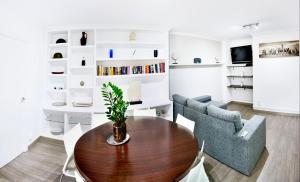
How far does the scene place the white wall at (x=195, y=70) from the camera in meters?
4.66

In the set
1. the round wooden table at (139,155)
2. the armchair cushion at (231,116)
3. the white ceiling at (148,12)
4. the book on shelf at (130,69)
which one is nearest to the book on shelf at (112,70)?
the book on shelf at (130,69)

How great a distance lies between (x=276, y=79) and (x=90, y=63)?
18.1ft

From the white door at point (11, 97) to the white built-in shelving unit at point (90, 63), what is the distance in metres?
0.62

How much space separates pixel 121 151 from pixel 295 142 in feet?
11.4

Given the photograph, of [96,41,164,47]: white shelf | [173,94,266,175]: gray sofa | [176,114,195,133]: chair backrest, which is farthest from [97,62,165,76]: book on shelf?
[176,114,195,133]: chair backrest

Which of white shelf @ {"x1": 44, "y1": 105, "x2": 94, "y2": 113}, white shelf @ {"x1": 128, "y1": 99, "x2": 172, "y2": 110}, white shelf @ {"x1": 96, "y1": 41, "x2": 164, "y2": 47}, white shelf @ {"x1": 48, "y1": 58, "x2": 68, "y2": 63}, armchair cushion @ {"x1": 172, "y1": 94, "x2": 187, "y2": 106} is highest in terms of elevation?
white shelf @ {"x1": 96, "y1": 41, "x2": 164, "y2": 47}

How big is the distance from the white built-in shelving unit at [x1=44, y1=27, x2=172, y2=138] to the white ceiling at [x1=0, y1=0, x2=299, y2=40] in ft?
1.09

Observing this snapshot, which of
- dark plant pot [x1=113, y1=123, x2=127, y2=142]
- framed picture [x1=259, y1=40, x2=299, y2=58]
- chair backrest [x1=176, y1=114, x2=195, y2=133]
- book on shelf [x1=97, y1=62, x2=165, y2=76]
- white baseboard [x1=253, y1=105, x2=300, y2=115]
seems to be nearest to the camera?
dark plant pot [x1=113, y1=123, x2=127, y2=142]

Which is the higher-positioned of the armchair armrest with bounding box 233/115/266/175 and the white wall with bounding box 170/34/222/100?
the white wall with bounding box 170/34/222/100

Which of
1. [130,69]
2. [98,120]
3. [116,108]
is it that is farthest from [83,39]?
[116,108]

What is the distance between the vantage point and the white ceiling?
245 cm

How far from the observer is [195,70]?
5.12m

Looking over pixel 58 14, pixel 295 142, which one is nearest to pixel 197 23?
pixel 58 14

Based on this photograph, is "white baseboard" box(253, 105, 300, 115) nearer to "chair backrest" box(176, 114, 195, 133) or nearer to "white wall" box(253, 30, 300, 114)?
"white wall" box(253, 30, 300, 114)
